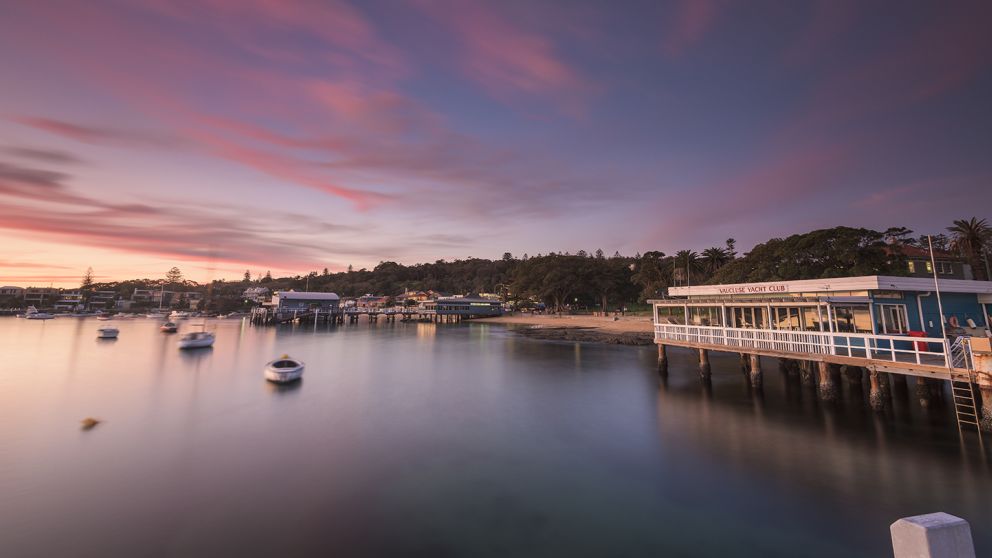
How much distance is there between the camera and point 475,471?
1532 centimetres

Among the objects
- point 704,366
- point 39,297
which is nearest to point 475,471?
point 704,366

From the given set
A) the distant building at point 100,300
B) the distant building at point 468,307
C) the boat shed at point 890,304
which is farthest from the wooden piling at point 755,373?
the distant building at point 100,300

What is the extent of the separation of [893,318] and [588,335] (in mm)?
41952

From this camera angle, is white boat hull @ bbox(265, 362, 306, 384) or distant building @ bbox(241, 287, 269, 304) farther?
distant building @ bbox(241, 287, 269, 304)

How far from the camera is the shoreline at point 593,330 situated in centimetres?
5575

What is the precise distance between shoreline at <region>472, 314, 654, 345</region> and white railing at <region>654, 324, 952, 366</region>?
95.3 feet

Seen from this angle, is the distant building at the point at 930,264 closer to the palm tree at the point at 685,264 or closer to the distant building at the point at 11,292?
the palm tree at the point at 685,264

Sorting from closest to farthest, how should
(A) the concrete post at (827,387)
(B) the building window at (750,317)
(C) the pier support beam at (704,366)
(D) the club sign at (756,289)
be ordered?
(A) the concrete post at (827,387) < (D) the club sign at (756,289) < (B) the building window at (750,317) < (C) the pier support beam at (704,366)

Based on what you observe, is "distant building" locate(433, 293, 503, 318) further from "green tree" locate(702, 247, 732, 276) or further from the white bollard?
the white bollard

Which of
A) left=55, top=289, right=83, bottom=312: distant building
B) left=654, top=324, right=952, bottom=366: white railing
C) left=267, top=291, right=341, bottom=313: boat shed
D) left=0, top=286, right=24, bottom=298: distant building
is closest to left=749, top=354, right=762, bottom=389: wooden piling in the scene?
left=654, top=324, right=952, bottom=366: white railing

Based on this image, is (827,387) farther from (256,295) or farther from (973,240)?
(256,295)

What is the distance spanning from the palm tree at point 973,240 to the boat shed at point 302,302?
113 metres

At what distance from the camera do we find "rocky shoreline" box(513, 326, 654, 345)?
54.0 m

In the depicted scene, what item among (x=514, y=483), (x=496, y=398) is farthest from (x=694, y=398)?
(x=514, y=483)
